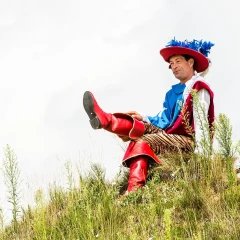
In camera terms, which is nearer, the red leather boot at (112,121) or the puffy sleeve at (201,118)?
the puffy sleeve at (201,118)

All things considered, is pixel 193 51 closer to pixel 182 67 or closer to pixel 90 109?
pixel 182 67

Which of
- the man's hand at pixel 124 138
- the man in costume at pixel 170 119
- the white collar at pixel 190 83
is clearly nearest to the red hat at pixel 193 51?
the man in costume at pixel 170 119

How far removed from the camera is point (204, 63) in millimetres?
8148

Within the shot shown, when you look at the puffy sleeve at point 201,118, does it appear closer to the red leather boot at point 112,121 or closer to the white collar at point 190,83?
the white collar at point 190,83

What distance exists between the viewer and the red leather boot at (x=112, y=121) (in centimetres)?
705

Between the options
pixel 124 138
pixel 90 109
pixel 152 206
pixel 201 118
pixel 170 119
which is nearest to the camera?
pixel 152 206

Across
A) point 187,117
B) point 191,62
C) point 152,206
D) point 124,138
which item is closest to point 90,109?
point 124,138

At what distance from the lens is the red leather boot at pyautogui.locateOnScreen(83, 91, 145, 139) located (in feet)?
23.1

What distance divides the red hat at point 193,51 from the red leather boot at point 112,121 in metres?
1.12

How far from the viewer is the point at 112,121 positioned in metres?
7.33

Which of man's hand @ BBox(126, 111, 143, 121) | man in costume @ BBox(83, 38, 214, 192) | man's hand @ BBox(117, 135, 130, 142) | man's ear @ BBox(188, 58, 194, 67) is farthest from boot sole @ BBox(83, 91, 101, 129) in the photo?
man's ear @ BBox(188, 58, 194, 67)

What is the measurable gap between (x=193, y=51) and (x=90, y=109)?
1815mm

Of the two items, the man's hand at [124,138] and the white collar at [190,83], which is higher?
the white collar at [190,83]

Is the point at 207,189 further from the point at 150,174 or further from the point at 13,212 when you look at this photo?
the point at 13,212
